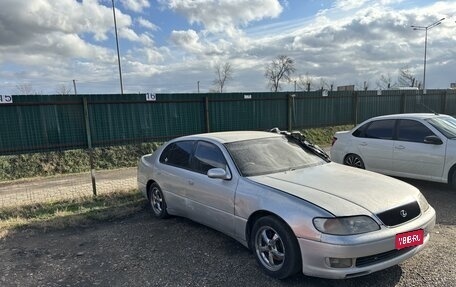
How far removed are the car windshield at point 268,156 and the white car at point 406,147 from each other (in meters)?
2.83

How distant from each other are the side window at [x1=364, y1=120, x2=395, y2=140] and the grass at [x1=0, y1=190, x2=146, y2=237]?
478cm

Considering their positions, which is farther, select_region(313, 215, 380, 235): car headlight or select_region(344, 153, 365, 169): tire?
select_region(344, 153, 365, 169): tire

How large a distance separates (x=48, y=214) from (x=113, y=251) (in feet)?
8.38

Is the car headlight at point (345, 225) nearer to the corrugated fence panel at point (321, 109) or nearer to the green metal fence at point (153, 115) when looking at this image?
the green metal fence at point (153, 115)

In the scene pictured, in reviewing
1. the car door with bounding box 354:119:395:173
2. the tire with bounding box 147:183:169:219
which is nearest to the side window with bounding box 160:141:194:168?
the tire with bounding box 147:183:169:219

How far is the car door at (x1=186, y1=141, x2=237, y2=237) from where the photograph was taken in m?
4.34

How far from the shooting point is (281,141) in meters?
5.21

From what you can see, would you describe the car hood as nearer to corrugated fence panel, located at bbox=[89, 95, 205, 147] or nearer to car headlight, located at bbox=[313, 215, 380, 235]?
car headlight, located at bbox=[313, 215, 380, 235]

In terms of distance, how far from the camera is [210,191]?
4613mm

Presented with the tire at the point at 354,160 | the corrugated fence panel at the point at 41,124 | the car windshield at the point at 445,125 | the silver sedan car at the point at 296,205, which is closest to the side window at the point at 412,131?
the car windshield at the point at 445,125

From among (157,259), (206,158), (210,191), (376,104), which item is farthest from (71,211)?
(376,104)

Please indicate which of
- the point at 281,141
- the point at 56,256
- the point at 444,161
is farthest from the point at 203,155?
the point at 444,161

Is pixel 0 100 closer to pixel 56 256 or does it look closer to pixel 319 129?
pixel 56 256

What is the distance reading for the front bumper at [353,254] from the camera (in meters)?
3.25
